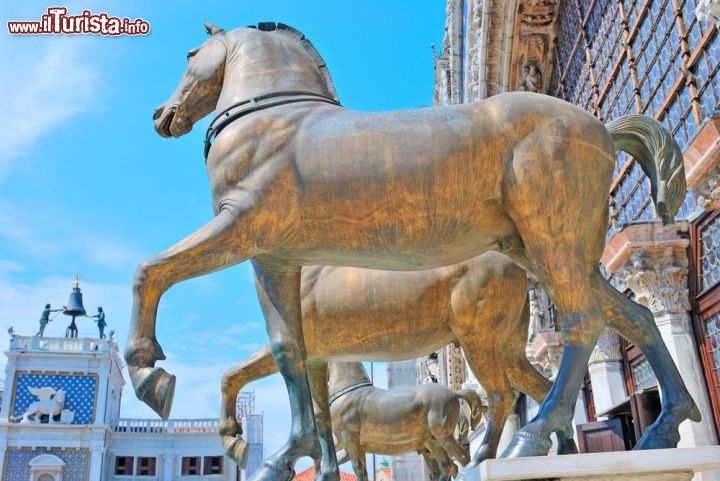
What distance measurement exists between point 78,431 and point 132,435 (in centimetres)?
457

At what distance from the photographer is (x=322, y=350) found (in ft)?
15.5

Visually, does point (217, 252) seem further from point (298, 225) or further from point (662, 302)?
point (662, 302)

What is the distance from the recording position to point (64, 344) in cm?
5062

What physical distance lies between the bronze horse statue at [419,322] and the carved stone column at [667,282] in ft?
13.3

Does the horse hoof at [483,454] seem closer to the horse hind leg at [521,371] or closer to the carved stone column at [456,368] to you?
the horse hind leg at [521,371]

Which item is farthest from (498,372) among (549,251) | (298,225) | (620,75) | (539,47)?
(539,47)

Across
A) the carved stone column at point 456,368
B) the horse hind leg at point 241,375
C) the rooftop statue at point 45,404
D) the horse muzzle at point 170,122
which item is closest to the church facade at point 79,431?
the rooftop statue at point 45,404

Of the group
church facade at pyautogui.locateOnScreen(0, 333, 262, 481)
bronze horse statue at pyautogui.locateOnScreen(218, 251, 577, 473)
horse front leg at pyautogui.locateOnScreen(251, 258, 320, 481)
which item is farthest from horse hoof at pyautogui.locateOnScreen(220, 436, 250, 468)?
church facade at pyautogui.locateOnScreen(0, 333, 262, 481)

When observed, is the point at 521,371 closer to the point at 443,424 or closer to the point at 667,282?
the point at 443,424

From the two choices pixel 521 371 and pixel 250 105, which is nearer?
pixel 250 105

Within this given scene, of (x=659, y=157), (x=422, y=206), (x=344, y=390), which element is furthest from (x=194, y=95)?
(x=344, y=390)

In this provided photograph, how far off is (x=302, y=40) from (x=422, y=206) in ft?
4.53

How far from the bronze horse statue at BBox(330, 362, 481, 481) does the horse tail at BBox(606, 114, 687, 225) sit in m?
4.21

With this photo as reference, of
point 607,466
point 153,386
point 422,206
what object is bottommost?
point 607,466
